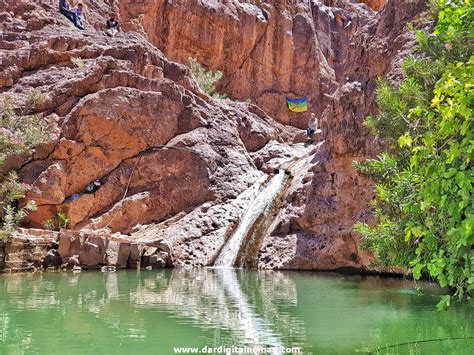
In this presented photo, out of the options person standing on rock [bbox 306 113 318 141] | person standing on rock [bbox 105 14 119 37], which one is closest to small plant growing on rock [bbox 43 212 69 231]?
person standing on rock [bbox 105 14 119 37]

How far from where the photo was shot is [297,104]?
4325 cm

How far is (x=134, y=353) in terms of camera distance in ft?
20.5

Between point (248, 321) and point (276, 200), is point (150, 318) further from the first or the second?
point (276, 200)

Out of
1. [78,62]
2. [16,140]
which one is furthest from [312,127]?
[16,140]

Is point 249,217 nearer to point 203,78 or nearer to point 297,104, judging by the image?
point 203,78

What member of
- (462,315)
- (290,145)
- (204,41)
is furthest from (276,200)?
(204,41)

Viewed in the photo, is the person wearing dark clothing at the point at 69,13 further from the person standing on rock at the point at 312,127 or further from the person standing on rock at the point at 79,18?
the person standing on rock at the point at 312,127

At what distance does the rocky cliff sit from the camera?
1967 cm

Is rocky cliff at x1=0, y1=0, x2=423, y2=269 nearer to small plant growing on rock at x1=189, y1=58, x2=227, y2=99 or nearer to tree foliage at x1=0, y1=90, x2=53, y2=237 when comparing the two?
tree foliage at x1=0, y1=90, x2=53, y2=237

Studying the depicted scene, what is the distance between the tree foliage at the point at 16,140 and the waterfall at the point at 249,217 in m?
8.21

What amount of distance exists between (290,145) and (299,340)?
2315 centimetres

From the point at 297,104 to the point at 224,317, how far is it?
117 ft

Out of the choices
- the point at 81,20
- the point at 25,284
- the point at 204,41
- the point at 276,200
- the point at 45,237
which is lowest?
the point at 25,284

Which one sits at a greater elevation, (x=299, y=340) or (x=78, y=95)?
(x=78, y=95)
